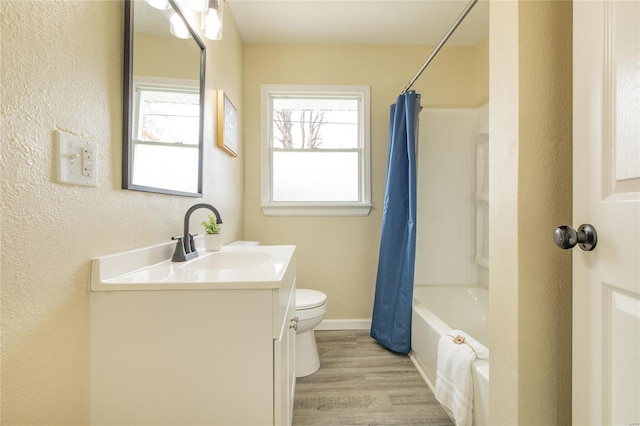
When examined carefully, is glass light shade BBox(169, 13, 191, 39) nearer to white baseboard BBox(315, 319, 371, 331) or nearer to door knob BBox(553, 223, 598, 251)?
door knob BBox(553, 223, 598, 251)

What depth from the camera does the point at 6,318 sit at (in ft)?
1.76

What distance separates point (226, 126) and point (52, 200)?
1.28 m

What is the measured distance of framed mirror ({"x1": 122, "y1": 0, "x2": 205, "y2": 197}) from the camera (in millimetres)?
910

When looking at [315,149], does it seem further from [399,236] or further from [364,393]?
[364,393]

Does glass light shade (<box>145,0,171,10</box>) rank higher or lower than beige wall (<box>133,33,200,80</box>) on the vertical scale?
higher

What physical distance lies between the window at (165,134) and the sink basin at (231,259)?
1.11 ft

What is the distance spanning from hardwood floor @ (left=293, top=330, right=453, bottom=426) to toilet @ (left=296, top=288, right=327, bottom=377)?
53 mm

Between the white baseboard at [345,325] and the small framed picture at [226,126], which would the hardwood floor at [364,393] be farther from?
the small framed picture at [226,126]

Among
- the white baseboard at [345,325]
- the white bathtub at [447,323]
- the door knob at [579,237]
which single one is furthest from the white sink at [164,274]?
the white baseboard at [345,325]

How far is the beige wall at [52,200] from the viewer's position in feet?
1.79

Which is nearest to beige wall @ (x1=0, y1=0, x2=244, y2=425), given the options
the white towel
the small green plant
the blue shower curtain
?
the small green plant

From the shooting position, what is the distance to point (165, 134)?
45.1 inches

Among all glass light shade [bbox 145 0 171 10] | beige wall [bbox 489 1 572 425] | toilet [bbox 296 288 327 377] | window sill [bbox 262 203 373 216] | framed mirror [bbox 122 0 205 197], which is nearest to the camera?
beige wall [bbox 489 1 572 425]

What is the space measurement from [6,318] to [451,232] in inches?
99.3
